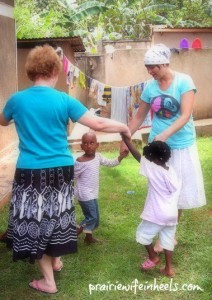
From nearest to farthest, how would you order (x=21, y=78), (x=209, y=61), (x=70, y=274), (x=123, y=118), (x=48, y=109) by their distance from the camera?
(x=48, y=109) → (x=70, y=274) → (x=21, y=78) → (x=123, y=118) → (x=209, y=61)

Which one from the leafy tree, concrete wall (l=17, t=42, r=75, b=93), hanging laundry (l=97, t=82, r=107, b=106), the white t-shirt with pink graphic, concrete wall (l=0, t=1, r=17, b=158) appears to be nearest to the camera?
the white t-shirt with pink graphic

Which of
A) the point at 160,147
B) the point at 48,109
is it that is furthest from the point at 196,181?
the point at 48,109

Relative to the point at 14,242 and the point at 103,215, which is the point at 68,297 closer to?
the point at 14,242

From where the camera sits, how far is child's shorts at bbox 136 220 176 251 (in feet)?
11.0

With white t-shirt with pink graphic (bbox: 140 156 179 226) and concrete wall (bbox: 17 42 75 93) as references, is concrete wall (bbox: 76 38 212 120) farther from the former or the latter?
white t-shirt with pink graphic (bbox: 140 156 179 226)

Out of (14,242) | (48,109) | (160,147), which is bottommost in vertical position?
(14,242)

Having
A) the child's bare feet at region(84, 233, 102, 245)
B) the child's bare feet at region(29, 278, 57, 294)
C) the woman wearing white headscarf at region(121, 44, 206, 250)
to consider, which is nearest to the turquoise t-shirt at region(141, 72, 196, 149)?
the woman wearing white headscarf at region(121, 44, 206, 250)

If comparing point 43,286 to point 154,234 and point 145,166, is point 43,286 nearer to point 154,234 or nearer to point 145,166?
point 154,234

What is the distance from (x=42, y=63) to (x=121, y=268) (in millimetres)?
1860

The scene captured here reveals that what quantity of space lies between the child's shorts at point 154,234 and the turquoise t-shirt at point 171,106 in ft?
2.38

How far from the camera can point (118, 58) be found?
Result: 13.2m

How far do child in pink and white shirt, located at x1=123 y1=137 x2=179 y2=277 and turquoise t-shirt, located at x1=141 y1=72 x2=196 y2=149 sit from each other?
14.3 inches

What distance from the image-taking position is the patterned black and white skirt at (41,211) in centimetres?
294

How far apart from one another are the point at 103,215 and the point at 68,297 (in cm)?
194
